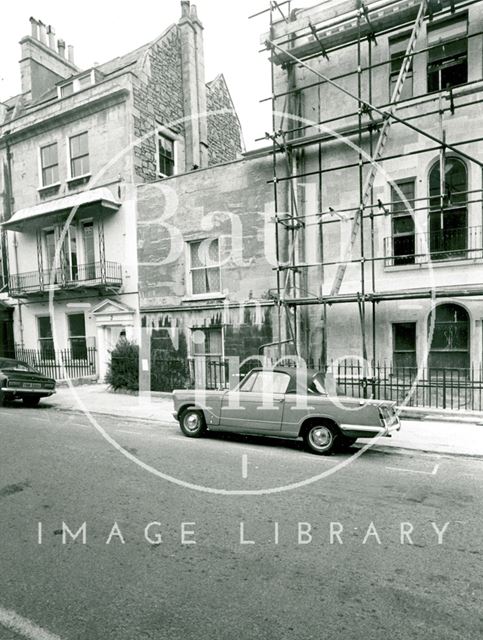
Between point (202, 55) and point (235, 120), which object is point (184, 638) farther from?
point (235, 120)

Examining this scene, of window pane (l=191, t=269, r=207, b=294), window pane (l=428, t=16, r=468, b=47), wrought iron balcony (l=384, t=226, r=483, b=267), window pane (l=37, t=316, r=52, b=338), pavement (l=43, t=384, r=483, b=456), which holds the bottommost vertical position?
pavement (l=43, t=384, r=483, b=456)

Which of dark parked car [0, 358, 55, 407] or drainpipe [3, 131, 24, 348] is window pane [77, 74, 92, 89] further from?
dark parked car [0, 358, 55, 407]

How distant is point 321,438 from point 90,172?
14.8 metres

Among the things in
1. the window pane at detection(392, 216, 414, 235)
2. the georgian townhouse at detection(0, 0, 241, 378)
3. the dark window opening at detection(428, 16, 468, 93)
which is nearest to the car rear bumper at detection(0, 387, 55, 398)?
the georgian townhouse at detection(0, 0, 241, 378)

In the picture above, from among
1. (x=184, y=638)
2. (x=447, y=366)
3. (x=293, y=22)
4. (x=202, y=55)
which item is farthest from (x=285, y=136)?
(x=184, y=638)

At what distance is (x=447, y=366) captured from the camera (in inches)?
455

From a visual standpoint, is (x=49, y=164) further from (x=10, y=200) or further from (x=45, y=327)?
Result: (x=45, y=327)

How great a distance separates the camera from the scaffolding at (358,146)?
11.0 meters

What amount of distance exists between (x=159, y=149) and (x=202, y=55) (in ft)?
17.8

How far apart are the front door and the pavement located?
2034 mm

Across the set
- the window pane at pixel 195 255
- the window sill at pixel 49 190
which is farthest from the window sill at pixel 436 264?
the window sill at pixel 49 190

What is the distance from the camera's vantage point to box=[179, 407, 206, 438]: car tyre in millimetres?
8773

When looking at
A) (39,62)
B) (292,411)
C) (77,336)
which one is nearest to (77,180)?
(77,336)

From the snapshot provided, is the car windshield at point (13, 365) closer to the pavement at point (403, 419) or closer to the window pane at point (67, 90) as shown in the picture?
the pavement at point (403, 419)
